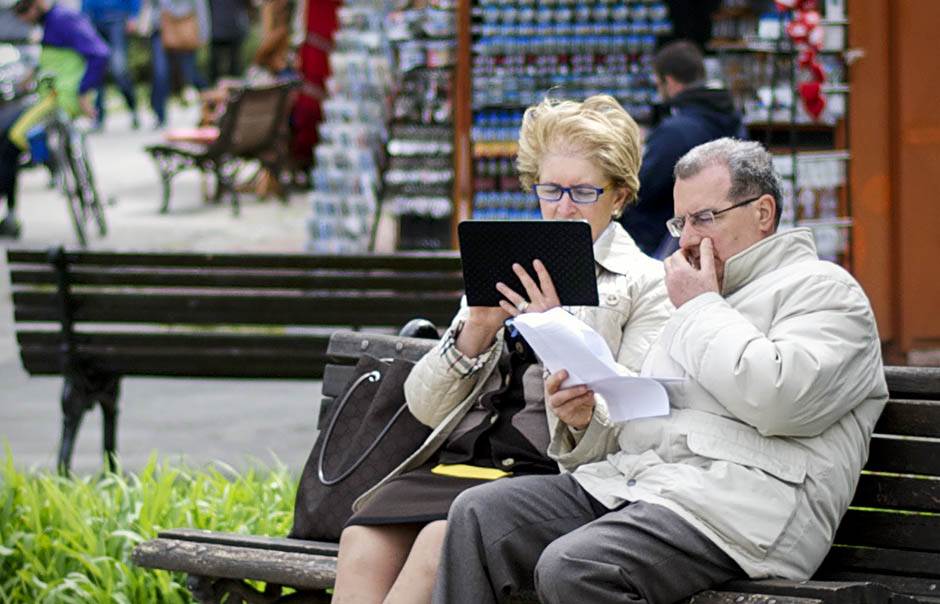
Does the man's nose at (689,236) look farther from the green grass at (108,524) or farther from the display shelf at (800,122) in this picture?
the display shelf at (800,122)

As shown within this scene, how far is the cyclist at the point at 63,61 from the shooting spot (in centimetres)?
1396

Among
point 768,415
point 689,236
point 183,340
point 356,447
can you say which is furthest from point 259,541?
point 183,340

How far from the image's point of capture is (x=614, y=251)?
449cm

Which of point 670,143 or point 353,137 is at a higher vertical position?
point 670,143

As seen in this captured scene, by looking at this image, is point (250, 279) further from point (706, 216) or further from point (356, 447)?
point (706, 216)

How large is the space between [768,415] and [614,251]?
86cm

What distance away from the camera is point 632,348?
4363 mm

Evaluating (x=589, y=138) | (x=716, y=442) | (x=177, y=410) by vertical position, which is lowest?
(x=177, y=410)

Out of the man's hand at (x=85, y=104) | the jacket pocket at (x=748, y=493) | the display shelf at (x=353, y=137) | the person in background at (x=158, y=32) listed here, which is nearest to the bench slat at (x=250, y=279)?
the jacket pocket at (x=748, y=493)

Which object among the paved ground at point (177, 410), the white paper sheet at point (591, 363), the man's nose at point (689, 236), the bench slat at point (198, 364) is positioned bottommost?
the paved ground at point (177, 410)

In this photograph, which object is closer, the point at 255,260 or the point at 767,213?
the point at 767,213

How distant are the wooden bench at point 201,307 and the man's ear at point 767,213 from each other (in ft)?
9.14

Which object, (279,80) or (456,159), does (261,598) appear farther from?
(279,80)

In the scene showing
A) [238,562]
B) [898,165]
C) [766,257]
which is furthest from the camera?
[898,165]
